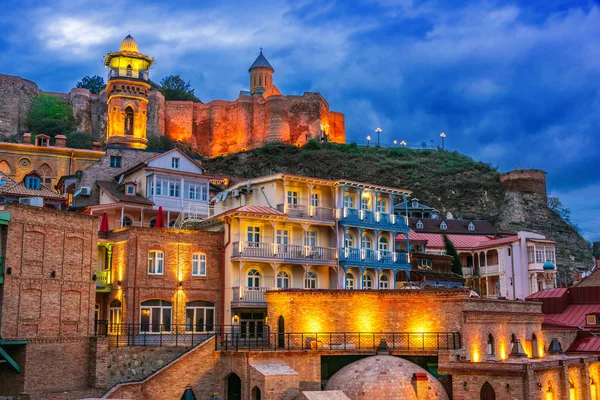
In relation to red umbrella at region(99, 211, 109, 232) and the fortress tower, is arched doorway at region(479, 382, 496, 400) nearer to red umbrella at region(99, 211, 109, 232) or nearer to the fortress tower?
red umbrella at region(99, 211, 109, 232)

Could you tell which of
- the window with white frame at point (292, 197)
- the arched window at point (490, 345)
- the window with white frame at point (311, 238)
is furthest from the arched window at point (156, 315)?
the arched window at point (490, 345)

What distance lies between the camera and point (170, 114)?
9850 centimetres

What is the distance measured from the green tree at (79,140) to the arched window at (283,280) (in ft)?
159

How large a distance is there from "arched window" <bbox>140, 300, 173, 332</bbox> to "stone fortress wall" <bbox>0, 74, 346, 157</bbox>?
5842 centimetres

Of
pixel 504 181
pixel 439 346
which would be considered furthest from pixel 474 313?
pixel 504 181

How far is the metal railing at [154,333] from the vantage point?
35.4 m

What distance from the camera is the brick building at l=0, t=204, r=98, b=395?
30281 mm

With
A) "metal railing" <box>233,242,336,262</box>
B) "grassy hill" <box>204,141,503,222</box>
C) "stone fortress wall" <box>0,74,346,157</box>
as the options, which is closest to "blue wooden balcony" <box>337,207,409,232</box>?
"metal railing" <box>233,242,336,262</box>

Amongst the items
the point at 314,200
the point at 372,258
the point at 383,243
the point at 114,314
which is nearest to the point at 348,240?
the point at 372,258

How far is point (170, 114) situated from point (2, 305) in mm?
70893

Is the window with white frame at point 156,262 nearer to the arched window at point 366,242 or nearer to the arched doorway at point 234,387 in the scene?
the arched doorway at point 234,387

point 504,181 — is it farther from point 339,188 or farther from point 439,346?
point 439,346

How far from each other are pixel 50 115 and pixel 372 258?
63.9 meters

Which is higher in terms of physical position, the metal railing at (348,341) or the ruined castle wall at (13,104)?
the ruined castle wall at (13,104)
